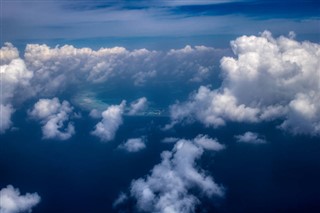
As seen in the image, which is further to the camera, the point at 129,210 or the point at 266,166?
the point at 266,166

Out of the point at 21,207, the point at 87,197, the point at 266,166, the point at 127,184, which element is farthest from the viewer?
the point at 266,166

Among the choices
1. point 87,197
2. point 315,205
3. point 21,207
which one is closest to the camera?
point 315,205

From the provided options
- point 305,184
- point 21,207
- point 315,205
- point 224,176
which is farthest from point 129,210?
point 305,184

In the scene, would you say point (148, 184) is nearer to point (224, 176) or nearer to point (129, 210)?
point (129, 210)

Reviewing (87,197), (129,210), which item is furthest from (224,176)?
(87,197)

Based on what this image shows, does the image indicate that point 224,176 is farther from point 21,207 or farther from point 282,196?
point 21,207

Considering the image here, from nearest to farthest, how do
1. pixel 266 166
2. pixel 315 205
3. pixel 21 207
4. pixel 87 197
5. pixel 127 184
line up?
pixel 315 205 < pixel 21 207 < pixel 87 197 < pixel 127 184 < pixel 266 166

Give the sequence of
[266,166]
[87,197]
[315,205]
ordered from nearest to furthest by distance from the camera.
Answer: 1. [315,205]
2. [87,197]
3. [266,166]

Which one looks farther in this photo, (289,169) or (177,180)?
(289,169)
